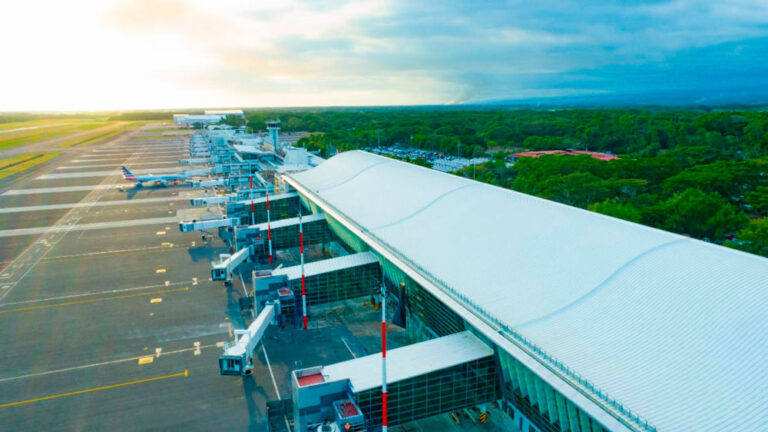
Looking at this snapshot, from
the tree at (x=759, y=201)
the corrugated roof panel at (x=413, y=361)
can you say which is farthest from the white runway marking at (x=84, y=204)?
the tree at (x=759, y=201)

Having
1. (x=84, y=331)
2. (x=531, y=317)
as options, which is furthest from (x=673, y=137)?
(x=84, y=331)

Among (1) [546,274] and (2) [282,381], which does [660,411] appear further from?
(2) [282,381]

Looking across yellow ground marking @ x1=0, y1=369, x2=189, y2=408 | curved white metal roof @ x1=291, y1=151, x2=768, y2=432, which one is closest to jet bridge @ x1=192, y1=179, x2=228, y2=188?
curved white metal roof @ x1=291, y1=151, x2=768, y2=432

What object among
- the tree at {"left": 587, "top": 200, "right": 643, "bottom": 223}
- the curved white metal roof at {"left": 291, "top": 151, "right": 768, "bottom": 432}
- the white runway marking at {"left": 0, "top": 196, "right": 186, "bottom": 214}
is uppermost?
the curved white metal roof at {"left": 291, "top": 151, "right": 768, "bottom": 432}

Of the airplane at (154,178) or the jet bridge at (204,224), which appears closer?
the jet bridge at (204,224)

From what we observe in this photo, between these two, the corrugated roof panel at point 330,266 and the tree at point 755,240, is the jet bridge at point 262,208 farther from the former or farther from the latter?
the tree at point 755,240

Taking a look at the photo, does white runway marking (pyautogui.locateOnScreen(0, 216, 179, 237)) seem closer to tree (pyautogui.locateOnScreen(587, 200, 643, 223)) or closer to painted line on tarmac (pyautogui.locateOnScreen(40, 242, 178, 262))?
painted line on tarmac (pyautogui.locateOnScreen(40, 242, 178, 262))
